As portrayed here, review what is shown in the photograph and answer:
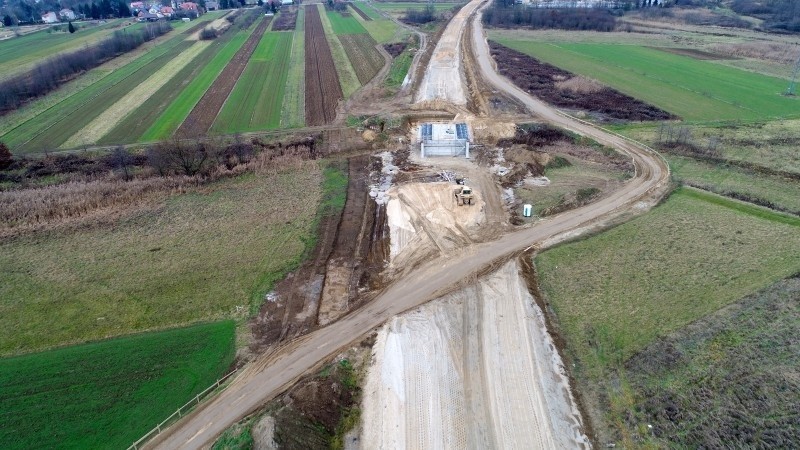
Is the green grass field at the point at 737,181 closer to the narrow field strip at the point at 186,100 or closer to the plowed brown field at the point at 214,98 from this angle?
the plowed brown field at the point at 214,98

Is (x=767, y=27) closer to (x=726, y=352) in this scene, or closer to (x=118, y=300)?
(x=726, y=352)

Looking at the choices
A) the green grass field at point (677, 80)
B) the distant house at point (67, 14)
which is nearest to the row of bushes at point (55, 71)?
the distant house at point (67, 14)

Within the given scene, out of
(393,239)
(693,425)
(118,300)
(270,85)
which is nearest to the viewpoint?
(693,425)

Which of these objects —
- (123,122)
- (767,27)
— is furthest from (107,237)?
(767,27)

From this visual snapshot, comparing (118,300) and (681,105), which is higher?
(681,105)

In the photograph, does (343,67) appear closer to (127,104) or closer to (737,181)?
(127,104)

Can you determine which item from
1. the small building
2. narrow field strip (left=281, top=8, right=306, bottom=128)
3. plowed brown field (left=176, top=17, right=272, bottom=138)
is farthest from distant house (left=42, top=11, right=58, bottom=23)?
the small building
